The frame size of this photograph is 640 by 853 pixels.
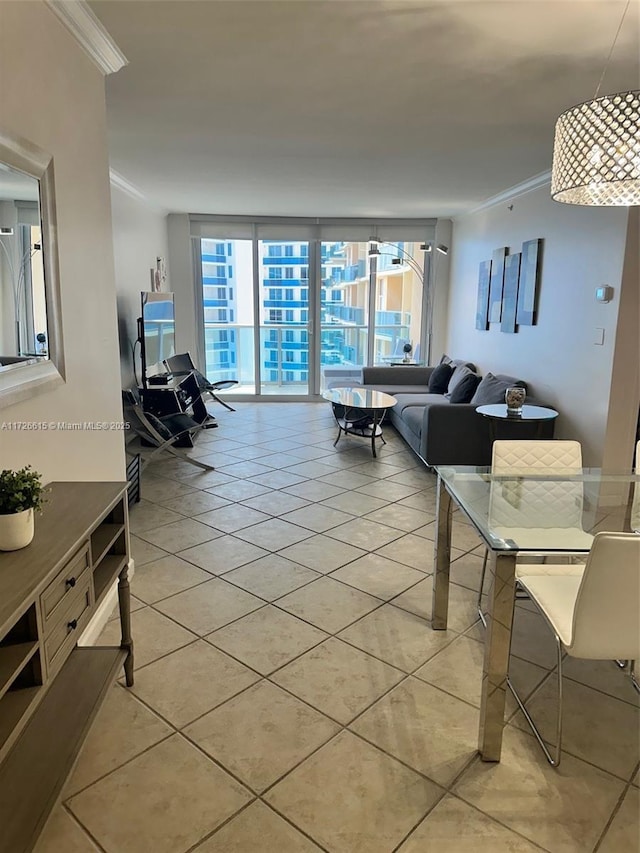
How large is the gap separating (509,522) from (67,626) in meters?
1.47

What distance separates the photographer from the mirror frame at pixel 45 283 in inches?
71.8

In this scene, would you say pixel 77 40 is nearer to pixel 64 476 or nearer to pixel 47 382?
pixel 47 382

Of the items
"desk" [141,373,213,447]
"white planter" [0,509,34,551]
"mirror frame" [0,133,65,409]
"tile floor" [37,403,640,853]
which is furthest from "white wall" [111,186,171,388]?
"white planter" [0,509,34,551]

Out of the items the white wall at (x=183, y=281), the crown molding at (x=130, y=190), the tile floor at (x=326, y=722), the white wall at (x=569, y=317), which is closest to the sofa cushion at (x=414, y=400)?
the white wall at (x=569, y=317)

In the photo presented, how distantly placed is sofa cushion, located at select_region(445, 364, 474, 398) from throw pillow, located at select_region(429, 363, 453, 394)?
3.7 inches

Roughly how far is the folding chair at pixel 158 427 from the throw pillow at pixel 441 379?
2.87m

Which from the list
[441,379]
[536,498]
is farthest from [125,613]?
[441,379]

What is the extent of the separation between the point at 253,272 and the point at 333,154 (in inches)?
151

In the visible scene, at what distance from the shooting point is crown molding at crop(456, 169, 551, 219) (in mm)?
4871

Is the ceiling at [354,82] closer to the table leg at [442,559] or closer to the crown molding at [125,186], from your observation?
the crown molding at [125,186]

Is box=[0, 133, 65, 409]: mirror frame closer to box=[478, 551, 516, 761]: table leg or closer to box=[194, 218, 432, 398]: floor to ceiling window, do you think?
box=[478, 551, 516, 761]: table leg

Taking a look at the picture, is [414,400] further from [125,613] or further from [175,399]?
[125,613]

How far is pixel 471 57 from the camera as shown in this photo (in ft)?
8.30

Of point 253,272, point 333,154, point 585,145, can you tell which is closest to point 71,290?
point 585,145
